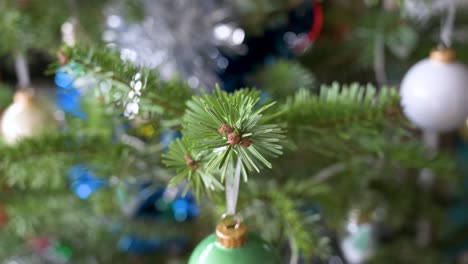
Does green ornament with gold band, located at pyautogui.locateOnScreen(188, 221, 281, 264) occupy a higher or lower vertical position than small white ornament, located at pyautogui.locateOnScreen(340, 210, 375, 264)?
lower

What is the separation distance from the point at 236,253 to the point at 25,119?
354mm

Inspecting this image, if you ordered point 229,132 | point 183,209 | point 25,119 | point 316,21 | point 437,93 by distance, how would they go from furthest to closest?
point 183,209, point 316,21, point 25,119, point 437,93, point 229,132

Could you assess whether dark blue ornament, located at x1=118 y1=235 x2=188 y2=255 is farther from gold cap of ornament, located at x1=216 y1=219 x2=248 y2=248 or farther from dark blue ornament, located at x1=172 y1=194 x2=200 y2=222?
gold cap of ornament, located at x1=216 y1=219 x2=248 y2=248

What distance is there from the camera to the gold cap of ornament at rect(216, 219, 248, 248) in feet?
1.06

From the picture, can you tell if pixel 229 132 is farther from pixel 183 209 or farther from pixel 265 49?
pixel 183 209

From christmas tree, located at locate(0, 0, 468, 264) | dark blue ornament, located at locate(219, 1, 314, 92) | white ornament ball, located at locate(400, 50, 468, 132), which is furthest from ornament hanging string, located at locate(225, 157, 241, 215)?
dark blue ornament, located at locate(219, 1, 314, 92)

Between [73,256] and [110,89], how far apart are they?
0.50 meters

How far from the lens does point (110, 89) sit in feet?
1.22

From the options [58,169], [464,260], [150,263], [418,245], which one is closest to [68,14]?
[58,169]

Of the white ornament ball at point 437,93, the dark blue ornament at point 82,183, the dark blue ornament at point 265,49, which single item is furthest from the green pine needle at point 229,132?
the dark blue ornament at point 82,183

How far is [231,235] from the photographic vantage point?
324 millimetres

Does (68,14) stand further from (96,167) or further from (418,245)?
(418,245)

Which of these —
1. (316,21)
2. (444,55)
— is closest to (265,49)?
(316,21)

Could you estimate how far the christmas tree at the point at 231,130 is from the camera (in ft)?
1.16
